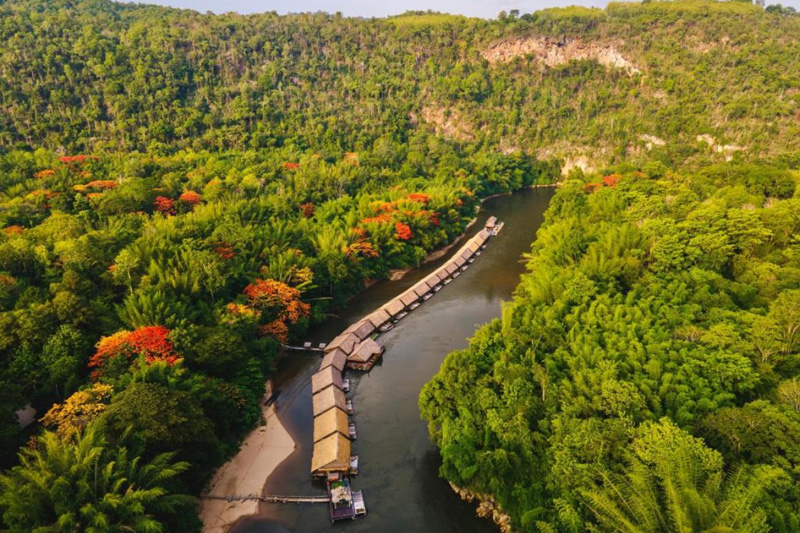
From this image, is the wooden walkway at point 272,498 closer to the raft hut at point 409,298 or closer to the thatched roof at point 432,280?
the raft hut at point 409,298

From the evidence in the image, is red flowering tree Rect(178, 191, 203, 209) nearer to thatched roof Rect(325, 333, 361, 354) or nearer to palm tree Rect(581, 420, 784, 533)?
thatched roof Rect(325, 333, 361, 354)

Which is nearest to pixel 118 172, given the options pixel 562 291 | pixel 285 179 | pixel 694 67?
pixel 285 179

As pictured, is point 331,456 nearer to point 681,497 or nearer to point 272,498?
point 272,498

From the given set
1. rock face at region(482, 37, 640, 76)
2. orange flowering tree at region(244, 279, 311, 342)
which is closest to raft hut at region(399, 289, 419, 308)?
orange flowering tree at region(244, 279, 311, 342)

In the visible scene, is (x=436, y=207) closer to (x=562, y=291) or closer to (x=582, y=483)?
(x=562, y=291)

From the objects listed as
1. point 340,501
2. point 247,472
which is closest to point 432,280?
point 247,472

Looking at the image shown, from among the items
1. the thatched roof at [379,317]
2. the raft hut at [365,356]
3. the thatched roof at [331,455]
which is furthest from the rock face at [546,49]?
the thatched roof at [331,455]
